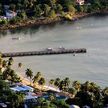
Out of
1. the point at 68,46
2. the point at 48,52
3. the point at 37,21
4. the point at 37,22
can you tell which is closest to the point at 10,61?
the point at 48,52

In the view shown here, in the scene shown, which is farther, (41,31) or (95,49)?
(41,31)

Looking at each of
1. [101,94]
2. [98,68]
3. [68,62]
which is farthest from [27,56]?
[101,94]

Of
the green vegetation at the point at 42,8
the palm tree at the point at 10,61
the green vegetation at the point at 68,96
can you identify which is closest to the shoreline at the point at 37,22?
the green vegetation at the point at 42,8

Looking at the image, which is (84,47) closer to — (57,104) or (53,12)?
(53,12)

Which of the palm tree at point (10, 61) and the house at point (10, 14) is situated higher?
the house at point (10, 14)

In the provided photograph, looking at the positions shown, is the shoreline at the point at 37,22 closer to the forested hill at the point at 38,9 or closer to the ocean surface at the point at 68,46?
the forested hill at the point at 38,9

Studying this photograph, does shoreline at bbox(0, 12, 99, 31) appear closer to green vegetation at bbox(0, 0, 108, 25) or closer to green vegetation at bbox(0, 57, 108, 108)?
green vegetation at bbox(0, 0, 108, 25)
